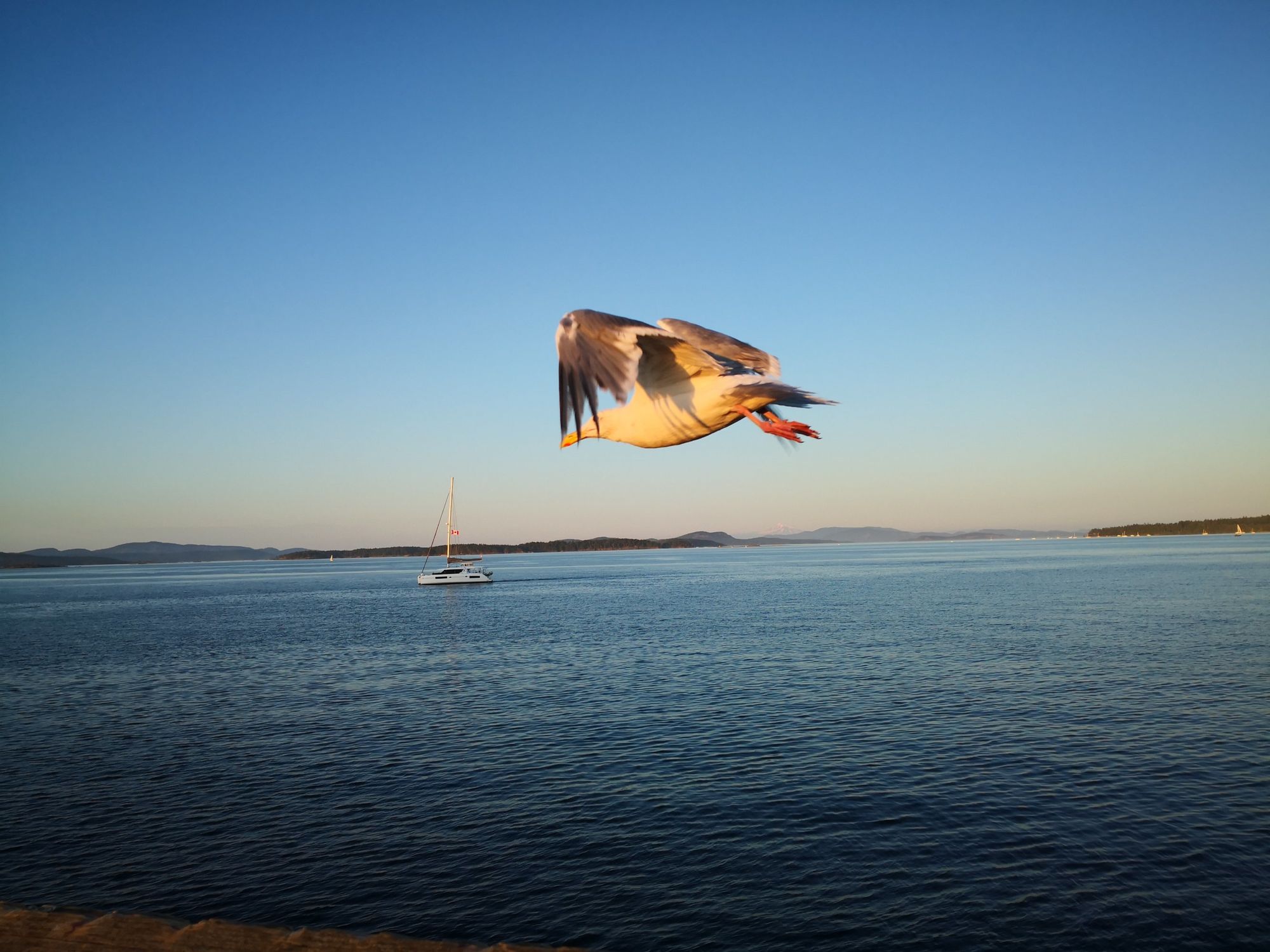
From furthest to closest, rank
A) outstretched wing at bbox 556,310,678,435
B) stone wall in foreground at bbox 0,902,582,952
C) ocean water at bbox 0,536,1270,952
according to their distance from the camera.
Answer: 1. ocean water at bbox 0,536,1270,952
2. outstretched wing at bbox 556,310,678,435
3. stone wall in foreground at bbox 0,902,582,952

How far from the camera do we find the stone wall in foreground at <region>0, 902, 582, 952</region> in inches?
215

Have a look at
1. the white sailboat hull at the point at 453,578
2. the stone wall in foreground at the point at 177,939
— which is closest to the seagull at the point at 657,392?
the stone wall in foreground at the point at 177,939

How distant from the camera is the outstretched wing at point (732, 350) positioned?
290 inches

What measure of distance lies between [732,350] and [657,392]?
0.78 m

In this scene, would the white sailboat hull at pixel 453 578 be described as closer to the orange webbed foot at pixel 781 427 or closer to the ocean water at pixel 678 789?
the ocean water at pixel 678 789

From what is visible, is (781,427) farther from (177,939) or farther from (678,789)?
(678,789)

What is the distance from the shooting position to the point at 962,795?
19203mm

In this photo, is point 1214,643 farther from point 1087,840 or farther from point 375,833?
point 375,833

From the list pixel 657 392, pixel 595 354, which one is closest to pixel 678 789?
pixel 657 392

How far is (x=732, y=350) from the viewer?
7.63 meters

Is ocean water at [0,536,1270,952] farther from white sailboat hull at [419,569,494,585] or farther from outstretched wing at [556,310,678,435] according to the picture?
white sailboat hull at [419,569,494,585]

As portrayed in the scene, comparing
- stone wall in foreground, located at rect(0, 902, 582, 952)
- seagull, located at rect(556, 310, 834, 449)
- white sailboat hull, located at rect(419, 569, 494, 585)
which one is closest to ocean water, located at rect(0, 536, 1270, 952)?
stone wall in foreground, located at rect(0, 902, 582, 952)

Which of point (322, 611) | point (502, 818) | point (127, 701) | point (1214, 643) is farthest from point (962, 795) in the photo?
point (322, 611)

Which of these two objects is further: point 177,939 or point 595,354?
point 595,354
